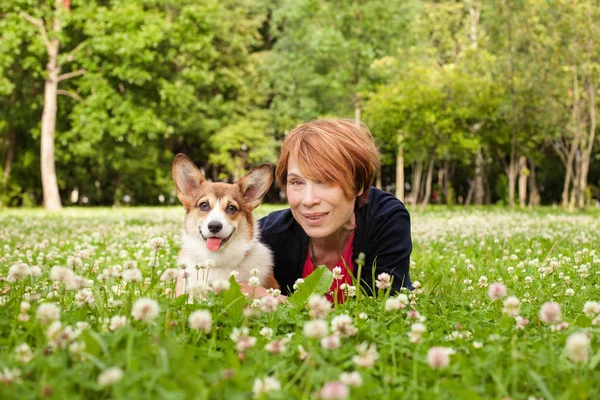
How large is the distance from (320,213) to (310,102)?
36.2 meters

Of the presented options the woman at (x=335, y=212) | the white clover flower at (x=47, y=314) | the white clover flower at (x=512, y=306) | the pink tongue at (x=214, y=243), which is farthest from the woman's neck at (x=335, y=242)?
the white clover flower at (x=47, y=314)

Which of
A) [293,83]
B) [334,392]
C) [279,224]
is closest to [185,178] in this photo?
[279,224]

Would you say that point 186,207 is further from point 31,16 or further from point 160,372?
point 31,16

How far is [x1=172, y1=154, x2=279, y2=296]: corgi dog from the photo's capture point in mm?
4648

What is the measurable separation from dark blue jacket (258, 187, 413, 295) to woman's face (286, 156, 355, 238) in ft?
1.37

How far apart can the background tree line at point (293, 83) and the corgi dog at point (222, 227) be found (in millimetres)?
15659

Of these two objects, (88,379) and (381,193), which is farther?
(381,193)

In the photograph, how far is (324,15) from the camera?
35.4 metres

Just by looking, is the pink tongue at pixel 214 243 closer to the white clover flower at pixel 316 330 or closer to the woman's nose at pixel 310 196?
the woman's nose at pixel 310 196

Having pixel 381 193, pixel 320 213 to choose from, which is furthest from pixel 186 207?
pixel 381 193

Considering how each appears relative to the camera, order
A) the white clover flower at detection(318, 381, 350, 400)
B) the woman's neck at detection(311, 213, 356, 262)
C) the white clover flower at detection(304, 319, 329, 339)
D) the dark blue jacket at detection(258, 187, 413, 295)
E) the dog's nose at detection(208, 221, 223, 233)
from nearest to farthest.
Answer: the white clover flower at detection(318, 381, 350, 400) → the white clover flower at detection(304, 319, 329, 339) → the dog's nose at detection(208, 221, 223, 233) → the dark blue jacket at detection(258, 187, 413, 295) → the woman's neck at detection(311, 213, 356, 262)

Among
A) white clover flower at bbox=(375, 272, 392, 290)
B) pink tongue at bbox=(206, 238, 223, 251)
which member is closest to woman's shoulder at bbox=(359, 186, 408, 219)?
pink tongue at bbox=(206, 238, 223, 251)

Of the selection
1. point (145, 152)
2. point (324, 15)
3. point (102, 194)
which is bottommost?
point (102, 194)

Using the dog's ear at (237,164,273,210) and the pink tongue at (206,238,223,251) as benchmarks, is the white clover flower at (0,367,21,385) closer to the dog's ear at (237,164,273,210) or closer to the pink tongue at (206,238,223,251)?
the pink tongue at (206,238,223,251)
